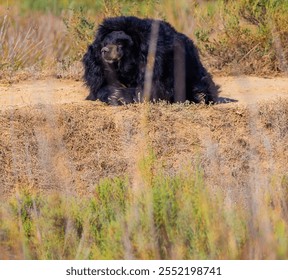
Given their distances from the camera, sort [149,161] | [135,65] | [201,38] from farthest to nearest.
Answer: [201,38] < [135,65] < [149,161]

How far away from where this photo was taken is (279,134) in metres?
8.70

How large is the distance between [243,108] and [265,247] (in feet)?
11.2

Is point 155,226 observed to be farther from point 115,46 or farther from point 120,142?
point 115,46

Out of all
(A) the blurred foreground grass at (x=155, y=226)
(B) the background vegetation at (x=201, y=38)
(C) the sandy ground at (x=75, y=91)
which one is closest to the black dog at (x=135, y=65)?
(C) the sandy ground at (x=75, y=91)

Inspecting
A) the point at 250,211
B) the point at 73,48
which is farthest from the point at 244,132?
the point at 73,48

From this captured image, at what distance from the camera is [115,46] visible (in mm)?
8805

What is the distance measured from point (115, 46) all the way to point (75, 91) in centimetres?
127

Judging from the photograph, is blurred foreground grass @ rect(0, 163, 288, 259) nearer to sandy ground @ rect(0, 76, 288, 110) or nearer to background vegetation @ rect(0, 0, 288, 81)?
sandy ground @ rect(0, 76, 288, 110)

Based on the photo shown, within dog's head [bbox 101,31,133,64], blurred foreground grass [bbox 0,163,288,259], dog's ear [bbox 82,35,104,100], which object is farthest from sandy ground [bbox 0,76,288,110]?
blurred foreground grass [bbox 0,163,288,259]

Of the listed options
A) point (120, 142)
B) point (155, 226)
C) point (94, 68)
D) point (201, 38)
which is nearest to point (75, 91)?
point (94, 68)

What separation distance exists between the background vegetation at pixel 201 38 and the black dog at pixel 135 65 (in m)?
1.52

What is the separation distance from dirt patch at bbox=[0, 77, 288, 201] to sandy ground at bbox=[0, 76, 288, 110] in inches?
13.9

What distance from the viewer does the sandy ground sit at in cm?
905

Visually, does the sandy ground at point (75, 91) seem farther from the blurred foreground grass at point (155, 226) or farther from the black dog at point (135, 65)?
the blurred foreground grass at point (155, 226)
